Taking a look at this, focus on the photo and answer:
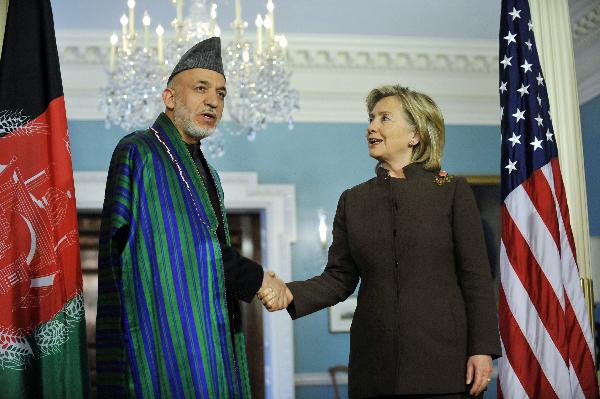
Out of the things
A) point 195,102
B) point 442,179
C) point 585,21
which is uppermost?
→ point 585,21

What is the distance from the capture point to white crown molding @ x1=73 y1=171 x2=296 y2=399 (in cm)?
614

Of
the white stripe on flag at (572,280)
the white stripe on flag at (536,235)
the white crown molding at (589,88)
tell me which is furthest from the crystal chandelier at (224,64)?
the white crown molding at (589,88)

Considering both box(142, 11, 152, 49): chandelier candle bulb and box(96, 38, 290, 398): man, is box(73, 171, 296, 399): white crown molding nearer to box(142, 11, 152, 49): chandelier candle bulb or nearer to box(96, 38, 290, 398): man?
box(142, 11, 152, 49): chandelier candle bulb

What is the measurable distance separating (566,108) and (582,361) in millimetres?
1132

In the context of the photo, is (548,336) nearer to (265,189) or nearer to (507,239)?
(507,239)

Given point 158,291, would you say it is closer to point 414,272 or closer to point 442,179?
point 414,272

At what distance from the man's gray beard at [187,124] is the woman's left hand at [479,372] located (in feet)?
3.94

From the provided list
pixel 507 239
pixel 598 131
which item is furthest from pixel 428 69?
pixel 507 239

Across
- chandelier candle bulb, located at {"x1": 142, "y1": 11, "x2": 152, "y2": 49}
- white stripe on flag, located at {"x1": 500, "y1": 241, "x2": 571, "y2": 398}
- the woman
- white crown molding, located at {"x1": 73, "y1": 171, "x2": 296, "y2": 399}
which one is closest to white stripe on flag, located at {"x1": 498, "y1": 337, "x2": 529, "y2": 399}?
white stripe on flag, located at {"x1": 500, "y1": 241, "x2": 571, "y2": 398}

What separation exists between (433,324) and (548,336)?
37.0 inches

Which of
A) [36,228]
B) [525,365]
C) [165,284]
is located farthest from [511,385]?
[36,228]

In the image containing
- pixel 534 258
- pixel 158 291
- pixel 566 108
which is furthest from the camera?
pixel 566 108

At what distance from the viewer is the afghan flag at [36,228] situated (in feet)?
8.43

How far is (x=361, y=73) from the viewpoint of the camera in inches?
263
